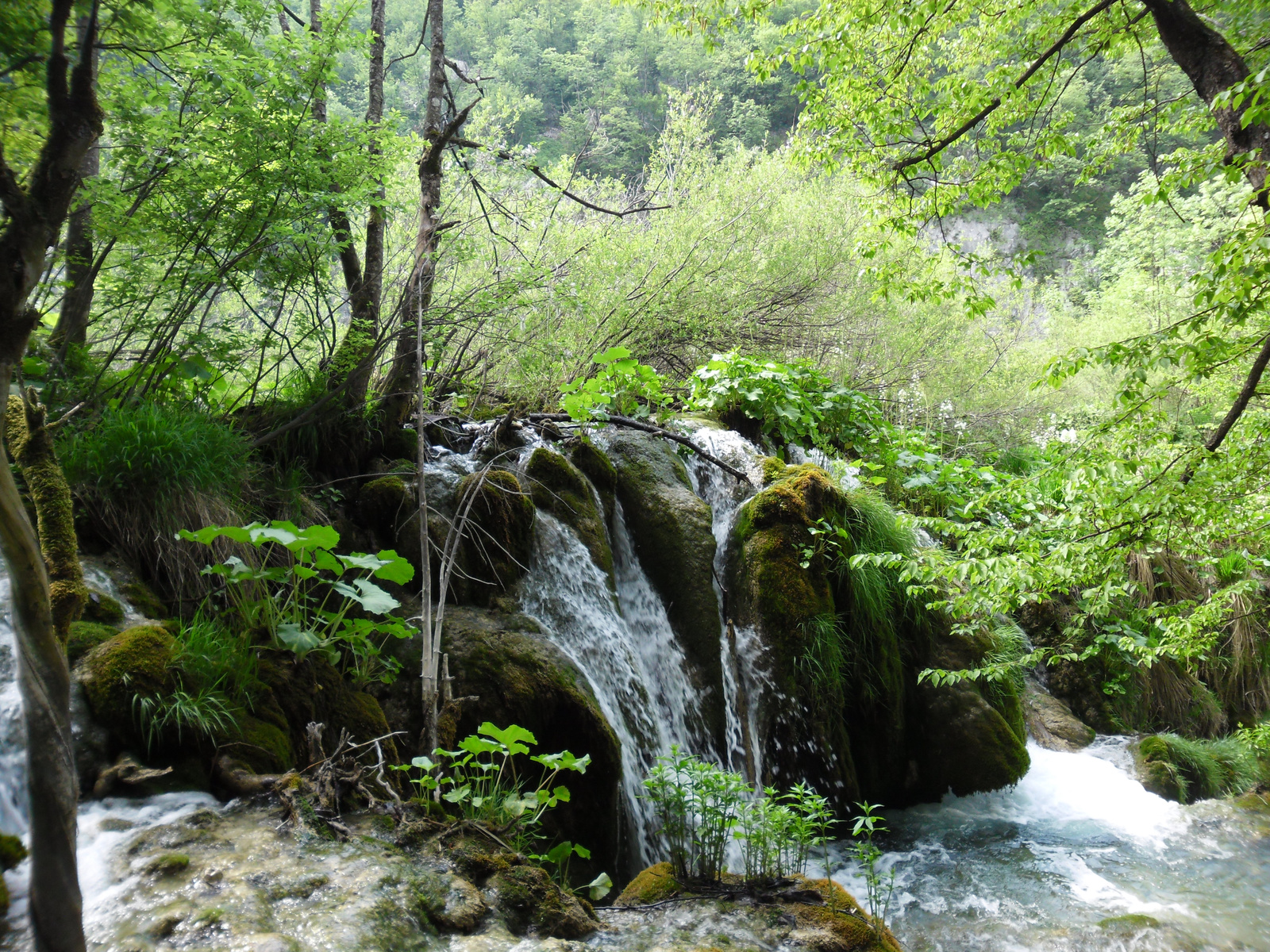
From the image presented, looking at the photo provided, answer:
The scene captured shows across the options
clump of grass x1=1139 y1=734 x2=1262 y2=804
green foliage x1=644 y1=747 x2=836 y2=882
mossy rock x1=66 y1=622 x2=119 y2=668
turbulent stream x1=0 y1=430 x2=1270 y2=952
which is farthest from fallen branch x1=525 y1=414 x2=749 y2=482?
clump of grass x1=1139 y1=734 x2=1262 y2=804

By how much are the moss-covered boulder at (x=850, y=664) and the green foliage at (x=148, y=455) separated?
141 inches

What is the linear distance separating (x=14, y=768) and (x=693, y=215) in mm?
8936

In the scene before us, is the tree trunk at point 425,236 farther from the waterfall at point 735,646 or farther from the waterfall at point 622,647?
the waterfall at point 735,646

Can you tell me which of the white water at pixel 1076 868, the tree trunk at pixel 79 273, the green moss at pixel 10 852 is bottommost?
the white water at pixel 1076 868

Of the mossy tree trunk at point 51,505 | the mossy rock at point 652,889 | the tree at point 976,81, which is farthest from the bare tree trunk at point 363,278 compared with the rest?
the mossy rock at point 652,889

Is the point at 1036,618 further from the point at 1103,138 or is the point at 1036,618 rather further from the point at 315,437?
the point at 315,437

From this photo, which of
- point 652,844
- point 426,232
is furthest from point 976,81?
point 652,844

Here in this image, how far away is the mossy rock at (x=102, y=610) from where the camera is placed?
9.07 ft

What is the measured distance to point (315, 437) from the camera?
4.59 meters

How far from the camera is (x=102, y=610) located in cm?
282

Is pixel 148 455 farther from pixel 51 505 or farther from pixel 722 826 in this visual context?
pixel 722 826

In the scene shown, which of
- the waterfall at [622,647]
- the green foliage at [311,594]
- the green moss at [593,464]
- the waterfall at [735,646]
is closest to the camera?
the green foliage at [311,594]

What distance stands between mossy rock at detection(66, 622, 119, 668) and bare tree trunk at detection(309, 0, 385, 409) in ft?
6.57

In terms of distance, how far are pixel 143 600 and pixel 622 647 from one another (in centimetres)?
272
